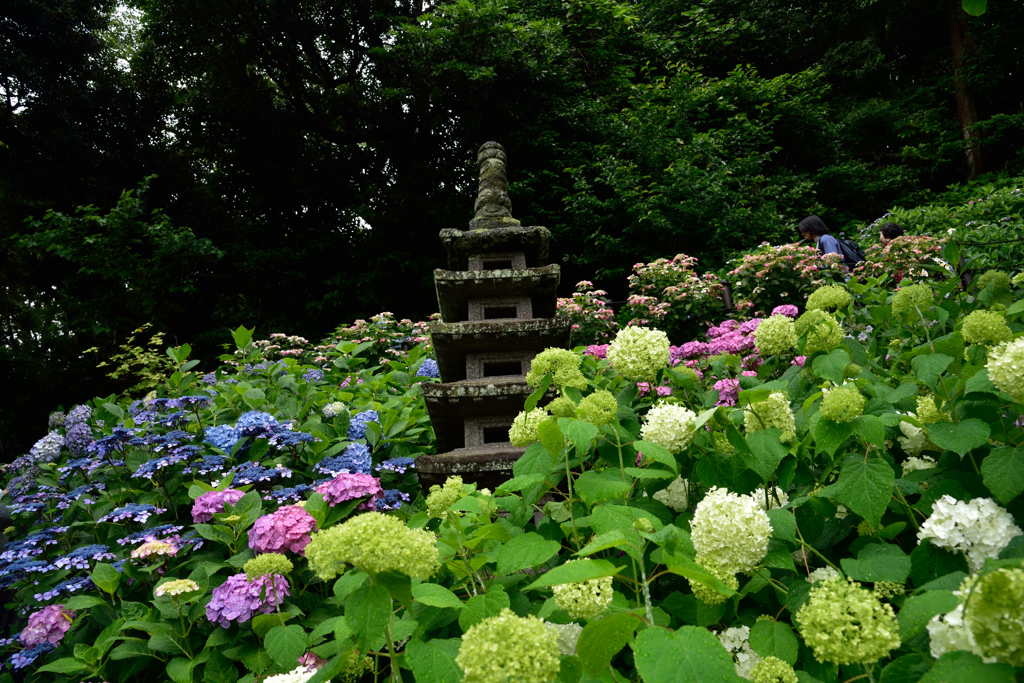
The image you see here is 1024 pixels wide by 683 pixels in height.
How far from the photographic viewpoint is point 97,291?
947 centimetres

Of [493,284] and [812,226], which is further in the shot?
[812,226]

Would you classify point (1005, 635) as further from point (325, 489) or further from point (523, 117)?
point (523, 117)

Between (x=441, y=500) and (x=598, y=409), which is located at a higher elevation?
(x=598, y=409)

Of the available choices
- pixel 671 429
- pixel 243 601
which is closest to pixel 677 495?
pixel 671 429

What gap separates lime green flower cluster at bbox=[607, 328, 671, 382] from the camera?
1.23 m

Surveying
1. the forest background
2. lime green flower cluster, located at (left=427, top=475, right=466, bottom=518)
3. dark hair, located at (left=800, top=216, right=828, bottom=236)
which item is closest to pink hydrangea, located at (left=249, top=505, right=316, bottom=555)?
lime green flower cluster, located at (left=427, top=475, right=466, bottom=518)

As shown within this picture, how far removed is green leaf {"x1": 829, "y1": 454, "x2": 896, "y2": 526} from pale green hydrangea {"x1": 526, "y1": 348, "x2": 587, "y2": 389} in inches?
20.8

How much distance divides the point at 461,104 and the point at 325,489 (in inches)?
398

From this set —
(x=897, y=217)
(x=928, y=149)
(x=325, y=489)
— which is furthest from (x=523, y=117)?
(x=325, y=489)

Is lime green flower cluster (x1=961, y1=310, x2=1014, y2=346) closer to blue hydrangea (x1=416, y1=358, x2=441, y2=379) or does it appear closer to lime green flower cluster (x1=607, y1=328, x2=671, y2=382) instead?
lime green flower cluster (x1=607, y1=328, x2=671, y2=382)

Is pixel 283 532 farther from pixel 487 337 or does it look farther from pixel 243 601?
pixel 487 337

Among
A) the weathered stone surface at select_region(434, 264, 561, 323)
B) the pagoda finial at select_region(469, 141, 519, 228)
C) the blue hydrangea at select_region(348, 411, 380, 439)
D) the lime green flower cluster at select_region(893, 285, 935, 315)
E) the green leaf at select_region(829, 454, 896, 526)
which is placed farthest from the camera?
the pagoda finial at select_region(469, 141, 519, 228)

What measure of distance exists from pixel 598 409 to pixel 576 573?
1.37 feet

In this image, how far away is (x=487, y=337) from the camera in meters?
2.57
